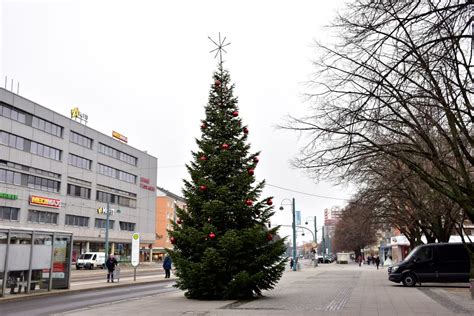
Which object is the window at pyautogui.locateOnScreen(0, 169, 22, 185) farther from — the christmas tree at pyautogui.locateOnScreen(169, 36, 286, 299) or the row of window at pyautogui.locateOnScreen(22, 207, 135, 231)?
the christmas tree at pyautogui.locateOnScreen(169, 36, 286, 299)

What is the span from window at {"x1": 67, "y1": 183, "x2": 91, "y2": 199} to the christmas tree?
51.9 m

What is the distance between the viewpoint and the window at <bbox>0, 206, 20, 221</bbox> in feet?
171

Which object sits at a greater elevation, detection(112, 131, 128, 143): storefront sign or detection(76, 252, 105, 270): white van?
detection(112, 131, 128, 143): storefront sign

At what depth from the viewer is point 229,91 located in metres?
17.9

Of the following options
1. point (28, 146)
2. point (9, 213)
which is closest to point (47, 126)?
point (28, 146)

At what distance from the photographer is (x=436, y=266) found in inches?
952

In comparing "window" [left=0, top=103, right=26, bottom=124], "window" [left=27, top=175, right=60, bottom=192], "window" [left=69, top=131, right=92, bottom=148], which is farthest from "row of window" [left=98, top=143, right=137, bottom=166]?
"window" [left=0, top=103, right=26, bottom=124]

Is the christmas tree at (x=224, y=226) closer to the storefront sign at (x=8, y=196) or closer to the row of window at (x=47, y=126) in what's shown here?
the storefront sign at (x=8, y=196)

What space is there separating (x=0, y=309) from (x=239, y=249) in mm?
7540

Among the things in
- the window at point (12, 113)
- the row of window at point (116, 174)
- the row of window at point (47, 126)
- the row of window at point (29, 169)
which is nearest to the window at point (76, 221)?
the row of window at point (29, 169)

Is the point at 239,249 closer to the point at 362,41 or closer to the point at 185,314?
the point at 185,314

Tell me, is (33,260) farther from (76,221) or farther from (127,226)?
(127,226)

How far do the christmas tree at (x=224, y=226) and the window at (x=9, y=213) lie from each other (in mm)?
42477

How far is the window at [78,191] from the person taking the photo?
64.7 metres
